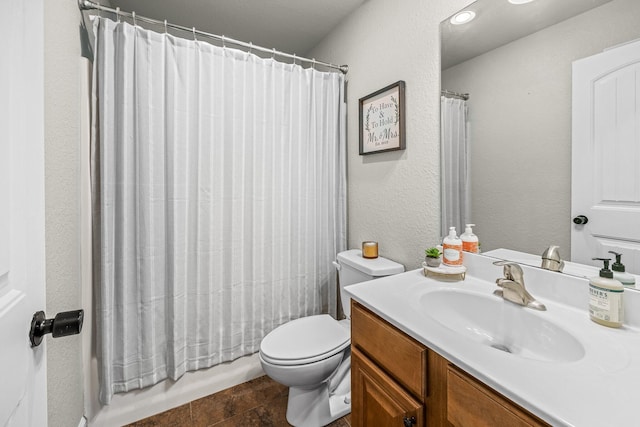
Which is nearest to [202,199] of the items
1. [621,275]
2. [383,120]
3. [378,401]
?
[383,120]

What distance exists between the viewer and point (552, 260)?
3.07 feet

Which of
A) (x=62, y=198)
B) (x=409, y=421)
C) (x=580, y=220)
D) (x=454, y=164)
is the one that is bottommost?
(x=409, y=421)

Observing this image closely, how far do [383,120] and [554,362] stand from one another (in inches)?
53.1

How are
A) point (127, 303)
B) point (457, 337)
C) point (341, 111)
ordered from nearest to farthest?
point (457, 337) < point (127, 303) < point (341, 111)

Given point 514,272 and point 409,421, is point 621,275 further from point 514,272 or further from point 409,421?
point 409,421

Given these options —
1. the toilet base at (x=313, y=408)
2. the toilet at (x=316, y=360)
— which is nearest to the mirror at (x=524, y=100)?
the toilet at (x=316, y=360)

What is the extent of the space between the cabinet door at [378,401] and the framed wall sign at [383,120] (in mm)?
1119

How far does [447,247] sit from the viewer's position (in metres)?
1.15

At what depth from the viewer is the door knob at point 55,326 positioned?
50cm

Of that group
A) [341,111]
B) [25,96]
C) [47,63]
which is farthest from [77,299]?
[341,111]

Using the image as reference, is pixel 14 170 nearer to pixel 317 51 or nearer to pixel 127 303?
pixel 127 303

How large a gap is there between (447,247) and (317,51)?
196 centimetres

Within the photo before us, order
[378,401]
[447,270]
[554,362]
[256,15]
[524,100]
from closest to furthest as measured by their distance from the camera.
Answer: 1. [554,362]
2. [378,401]
3. [524,100]
4. [447,270]
5. [256,15]

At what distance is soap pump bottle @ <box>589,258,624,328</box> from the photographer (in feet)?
2.41
